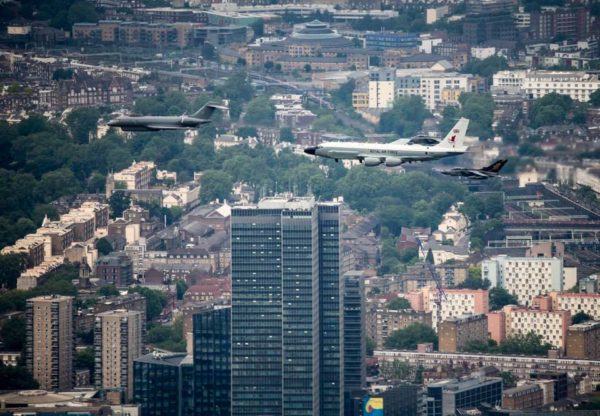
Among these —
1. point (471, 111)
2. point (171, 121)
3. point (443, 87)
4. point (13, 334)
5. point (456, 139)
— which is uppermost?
point (171, 121)

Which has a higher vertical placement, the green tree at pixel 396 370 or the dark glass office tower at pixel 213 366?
the dark glass office tower at pixel 213 366

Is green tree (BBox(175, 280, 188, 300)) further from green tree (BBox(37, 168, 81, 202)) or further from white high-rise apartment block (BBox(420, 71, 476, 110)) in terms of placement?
white high-rise apartment block (BBox(420, 71, 476, 110))

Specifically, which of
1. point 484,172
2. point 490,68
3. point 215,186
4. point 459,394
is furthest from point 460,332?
point 490,68

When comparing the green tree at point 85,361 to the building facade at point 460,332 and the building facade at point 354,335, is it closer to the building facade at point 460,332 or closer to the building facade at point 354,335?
the building facade at point 354,335

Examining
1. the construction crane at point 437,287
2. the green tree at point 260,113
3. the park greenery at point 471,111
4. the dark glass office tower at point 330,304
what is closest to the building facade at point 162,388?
the dark glass office tower at point 330,304

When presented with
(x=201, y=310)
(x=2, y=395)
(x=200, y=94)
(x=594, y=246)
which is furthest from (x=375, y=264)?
(x=200, y=94)

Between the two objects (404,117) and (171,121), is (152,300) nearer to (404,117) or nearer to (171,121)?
(171,121)
